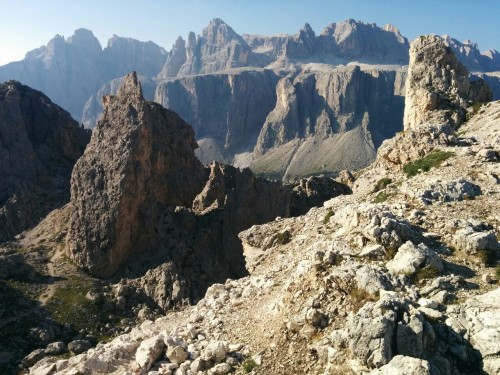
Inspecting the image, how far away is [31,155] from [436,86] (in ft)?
297

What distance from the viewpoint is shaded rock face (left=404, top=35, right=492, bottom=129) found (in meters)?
47.9

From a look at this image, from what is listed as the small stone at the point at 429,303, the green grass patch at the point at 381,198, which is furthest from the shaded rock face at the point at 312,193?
the small stone at the point at 429,303

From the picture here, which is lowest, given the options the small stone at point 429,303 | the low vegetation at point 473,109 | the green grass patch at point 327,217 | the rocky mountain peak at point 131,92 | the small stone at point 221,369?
the small stone at point 221,369

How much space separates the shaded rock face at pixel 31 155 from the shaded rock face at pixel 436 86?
247 ft

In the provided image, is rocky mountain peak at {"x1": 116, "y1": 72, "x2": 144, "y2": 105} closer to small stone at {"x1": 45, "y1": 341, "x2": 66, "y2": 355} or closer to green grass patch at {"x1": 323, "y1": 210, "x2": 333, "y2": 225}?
small stone at {"x1": 45, "y1": 341, "x2": 66, "y2": 355}

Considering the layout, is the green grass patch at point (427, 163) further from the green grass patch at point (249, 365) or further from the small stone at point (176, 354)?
the small stone at point (176, 354)

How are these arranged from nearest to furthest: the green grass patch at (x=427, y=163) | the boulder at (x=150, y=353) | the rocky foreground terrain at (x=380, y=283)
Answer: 1. the rocky foreground terrain at (x=380, y=283)
2. the boulder at (x=150, y=353)
3. the green grass patch at (x=427, y=163)

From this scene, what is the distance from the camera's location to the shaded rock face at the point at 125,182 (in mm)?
81312

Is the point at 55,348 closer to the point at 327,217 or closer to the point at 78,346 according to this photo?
the point at 78,346

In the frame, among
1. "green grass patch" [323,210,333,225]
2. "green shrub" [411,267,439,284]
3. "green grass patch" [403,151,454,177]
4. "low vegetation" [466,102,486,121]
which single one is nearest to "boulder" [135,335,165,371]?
"green shrub" [411,267,439,284]

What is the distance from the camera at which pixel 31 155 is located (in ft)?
355

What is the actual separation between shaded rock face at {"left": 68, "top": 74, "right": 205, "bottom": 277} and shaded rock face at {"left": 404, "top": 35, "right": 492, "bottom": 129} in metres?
49.5

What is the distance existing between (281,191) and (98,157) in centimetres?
3486

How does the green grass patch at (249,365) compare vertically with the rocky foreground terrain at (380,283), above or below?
below
